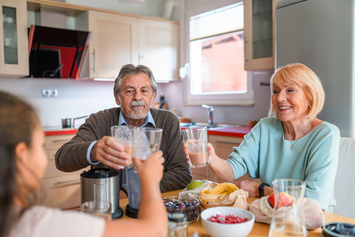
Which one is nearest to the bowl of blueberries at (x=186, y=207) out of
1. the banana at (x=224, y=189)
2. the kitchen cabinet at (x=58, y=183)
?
the banana at (x=224, y=189)

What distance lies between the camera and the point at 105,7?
3.96 m

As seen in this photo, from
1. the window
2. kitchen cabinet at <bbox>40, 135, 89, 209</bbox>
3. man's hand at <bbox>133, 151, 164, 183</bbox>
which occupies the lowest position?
kitchen cabinet at <bbox>40, 135, 89, 209</bbox>

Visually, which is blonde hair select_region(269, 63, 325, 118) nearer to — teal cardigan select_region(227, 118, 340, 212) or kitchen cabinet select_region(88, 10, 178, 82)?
teal cardigan select_region(227, 118, 340, 212)

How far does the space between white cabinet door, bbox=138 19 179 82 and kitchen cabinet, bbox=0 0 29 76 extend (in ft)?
4.39

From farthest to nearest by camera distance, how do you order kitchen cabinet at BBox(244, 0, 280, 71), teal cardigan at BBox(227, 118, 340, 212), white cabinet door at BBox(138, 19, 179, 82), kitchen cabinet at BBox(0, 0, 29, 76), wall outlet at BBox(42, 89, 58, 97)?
white cabinet door at BBox(138, 19, 179, 82)
wall outlet at BBox(42, 89, 58, 97)
kitchen cabinet at BBox(0, 0, 29, 76)
kitchen cabinet at BBox(244, 0, 280, 71)
teal cardigan at BBox(227, 118, 340, 212)

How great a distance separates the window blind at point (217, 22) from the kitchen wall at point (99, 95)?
20 centimetres

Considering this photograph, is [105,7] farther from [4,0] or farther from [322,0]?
[322,0]

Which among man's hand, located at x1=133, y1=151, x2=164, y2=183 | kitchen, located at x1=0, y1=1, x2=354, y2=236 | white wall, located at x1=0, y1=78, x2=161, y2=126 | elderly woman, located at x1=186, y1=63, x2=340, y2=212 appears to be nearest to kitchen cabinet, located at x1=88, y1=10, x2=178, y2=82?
kitchen, located at x1=0, y1=1, x2=354, y2=236

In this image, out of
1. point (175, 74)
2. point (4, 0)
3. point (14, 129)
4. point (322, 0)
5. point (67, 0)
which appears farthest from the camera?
point (175, 74)

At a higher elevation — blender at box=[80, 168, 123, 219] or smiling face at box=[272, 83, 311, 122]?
smiling face at box=[272, 83, 311, 122]

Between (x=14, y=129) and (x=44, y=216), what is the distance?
0.19 m

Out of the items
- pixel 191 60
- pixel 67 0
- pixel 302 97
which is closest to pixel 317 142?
pixel 302 97

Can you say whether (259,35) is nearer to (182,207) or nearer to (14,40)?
(182,207)

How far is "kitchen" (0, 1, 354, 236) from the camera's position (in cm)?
337
